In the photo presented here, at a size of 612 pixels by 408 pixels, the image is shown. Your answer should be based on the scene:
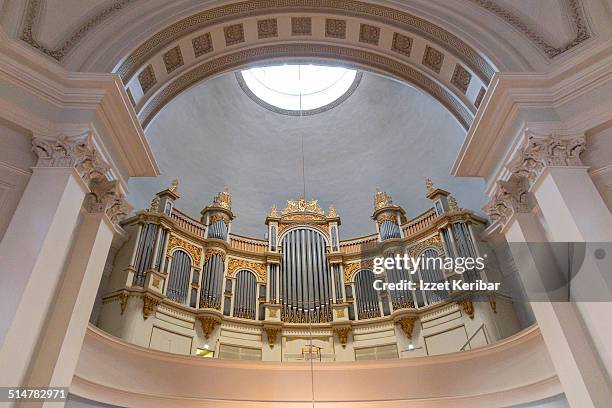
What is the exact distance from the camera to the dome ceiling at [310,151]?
11617 mm

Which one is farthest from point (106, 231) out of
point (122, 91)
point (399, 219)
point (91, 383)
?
point (399, 219)

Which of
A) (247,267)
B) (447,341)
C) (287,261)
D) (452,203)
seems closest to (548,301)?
(447,341)

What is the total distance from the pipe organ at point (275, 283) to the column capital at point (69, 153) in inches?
191

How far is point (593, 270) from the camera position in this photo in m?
3.28

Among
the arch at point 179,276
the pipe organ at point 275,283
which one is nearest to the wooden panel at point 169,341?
the pipe organ at point 275,283

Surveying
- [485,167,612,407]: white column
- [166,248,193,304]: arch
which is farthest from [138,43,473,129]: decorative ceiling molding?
[166,248,193,304]: arch

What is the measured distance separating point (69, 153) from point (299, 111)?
10360 mm

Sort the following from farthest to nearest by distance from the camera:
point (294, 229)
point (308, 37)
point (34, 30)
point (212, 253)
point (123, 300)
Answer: point (294, 229) → point (212, 253) → point (123, 300) → point (308, 37) → point (34, 30)

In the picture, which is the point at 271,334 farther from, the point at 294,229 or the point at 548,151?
the point at 548,151

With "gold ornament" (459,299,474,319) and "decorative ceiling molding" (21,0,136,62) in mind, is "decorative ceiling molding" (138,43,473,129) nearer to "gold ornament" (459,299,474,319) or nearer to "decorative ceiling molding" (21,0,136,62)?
"decorative ceiling molding" (21,0,136,62)

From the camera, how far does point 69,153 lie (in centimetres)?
380

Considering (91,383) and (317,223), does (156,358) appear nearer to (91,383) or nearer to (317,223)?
(91,383)

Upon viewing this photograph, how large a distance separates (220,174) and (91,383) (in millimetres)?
7414

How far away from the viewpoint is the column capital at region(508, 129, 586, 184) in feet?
12.4
